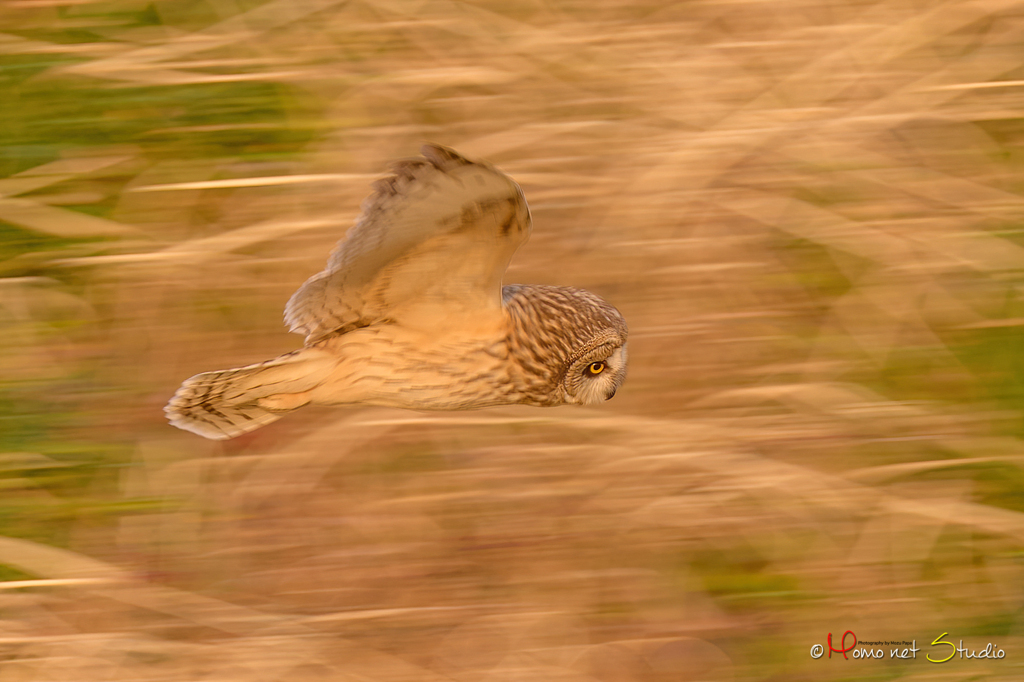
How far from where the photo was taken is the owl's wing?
3.86 feet

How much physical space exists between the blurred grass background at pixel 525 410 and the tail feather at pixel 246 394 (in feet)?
2.08

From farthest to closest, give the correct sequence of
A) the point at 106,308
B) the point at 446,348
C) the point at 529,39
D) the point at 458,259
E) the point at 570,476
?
the point at 529,39
the point at 106,308
the point at 570,476
the point at 446,348
the point at 458,259

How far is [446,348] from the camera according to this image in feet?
5.22

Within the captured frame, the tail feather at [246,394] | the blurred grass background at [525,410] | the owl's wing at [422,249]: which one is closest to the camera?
the owl's wing at [422,249]

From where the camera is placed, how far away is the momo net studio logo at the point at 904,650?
252 centimetres

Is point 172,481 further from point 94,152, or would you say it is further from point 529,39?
point 529,39

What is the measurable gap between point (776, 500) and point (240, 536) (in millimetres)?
1706

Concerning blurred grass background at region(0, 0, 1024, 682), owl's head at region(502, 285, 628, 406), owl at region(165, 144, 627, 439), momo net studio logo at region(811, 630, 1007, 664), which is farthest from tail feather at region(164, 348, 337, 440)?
momo net studio logo at region(811, 630, 1007, 664)

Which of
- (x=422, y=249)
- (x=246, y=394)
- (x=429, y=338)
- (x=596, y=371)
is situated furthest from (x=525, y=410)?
(x=422, y=249)

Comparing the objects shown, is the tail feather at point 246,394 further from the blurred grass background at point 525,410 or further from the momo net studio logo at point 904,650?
the momo net studio logo at point 904,650

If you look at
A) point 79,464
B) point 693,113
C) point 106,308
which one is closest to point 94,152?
point 106,308

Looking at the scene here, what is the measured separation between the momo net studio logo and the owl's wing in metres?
1.82

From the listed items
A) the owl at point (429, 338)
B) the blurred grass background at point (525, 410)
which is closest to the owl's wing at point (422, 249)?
the owl at point (429, 338)

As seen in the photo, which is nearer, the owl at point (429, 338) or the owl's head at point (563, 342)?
the owl at point (429, 338)
